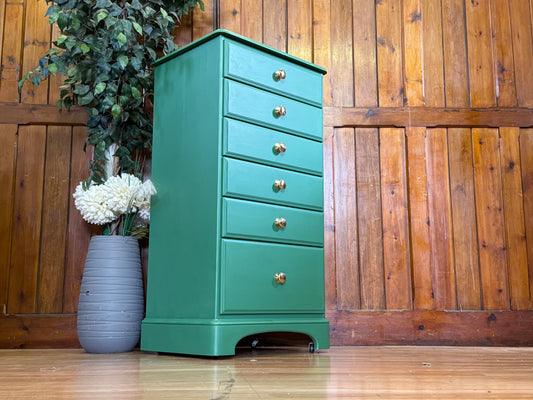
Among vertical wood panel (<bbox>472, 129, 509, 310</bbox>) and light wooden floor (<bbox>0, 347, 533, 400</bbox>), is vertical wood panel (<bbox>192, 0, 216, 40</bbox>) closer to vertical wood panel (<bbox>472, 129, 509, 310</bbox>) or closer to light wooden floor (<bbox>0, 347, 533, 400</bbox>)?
vertical wood panel (<bbox>472, 129, 509, 310</bbox>)

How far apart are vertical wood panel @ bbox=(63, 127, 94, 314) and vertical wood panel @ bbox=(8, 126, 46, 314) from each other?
0.14m

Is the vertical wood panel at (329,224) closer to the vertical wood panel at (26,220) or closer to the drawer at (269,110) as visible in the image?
the drawer at (269,110)

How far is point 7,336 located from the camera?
2383 mm

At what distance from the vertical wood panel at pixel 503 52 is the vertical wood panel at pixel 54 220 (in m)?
2.15

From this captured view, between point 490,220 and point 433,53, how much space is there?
894 millimetres

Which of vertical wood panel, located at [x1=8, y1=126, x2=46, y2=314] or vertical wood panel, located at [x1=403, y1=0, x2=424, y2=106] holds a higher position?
vertical wood panel, located at [x1=403, y1=0, x2=424, y2=106]

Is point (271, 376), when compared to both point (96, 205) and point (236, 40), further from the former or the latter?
point (236, 40)

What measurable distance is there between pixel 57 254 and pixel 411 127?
5.87 feet

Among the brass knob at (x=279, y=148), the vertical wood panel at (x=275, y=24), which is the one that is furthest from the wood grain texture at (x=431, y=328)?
the vertical wood panel at (x=275, y=24)

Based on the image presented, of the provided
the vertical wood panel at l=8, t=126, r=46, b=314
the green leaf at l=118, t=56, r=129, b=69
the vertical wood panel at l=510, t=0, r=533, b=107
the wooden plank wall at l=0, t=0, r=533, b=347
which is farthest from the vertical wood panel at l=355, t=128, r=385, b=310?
the vertical wood panel at l=8, t=126, r=46, b=314

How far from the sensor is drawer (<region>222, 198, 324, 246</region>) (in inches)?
77.0

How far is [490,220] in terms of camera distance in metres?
2.68

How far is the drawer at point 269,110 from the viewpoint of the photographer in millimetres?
2039

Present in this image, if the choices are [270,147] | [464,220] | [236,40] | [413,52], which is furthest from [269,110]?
[464,220]
